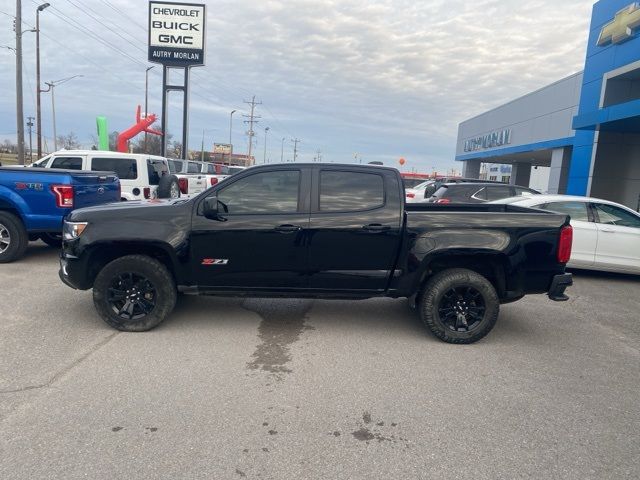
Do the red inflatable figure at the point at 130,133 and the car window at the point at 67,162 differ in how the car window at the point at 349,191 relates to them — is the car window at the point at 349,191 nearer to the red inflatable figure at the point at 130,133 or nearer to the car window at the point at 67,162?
the car window at the point at 67,162

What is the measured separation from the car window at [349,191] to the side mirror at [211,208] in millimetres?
1091

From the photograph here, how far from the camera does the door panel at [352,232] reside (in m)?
4.96

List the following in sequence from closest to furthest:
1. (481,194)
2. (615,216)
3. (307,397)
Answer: (307,397)
(615,216)
(481,194)

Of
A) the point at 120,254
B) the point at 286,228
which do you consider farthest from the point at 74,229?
the point at 286,228

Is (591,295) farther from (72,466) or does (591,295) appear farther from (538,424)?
(72,466)

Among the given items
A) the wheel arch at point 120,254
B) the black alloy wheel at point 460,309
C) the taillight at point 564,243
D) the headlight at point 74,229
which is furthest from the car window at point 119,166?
the taillight at point 564,243

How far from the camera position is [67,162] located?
37.6ft

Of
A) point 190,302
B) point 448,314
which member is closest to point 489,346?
point 448,314

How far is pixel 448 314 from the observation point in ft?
16.5

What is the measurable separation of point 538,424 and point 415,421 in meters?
0.90

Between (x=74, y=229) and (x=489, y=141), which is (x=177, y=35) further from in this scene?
(x=74, y=229)

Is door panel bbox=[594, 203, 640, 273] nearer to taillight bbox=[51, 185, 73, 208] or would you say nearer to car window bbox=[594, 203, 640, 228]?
car window bbox=[594, 203, 640, 228]

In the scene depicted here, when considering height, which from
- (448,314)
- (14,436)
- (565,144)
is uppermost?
(565,144)

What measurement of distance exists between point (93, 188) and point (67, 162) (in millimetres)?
3939
